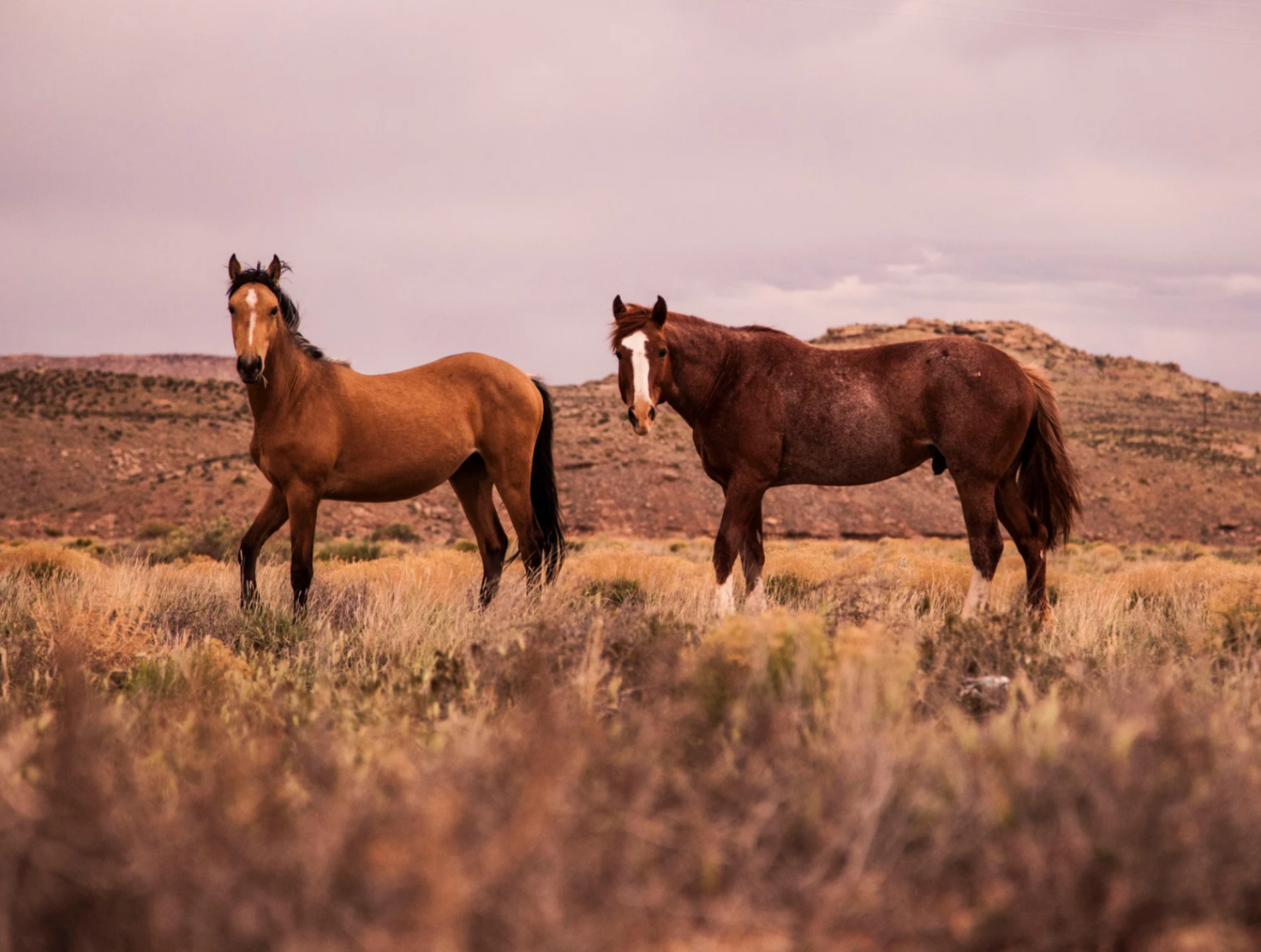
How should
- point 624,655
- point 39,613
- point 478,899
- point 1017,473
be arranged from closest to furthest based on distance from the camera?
point 478,899
point 624,655
point 39,613
point 1017,473

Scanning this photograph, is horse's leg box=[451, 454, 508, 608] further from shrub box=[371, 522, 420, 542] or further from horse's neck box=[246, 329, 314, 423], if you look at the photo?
shrub box=[371, 522, 420, 542]

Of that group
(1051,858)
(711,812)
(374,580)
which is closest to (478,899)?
(711,812)

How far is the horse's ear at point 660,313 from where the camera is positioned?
697cm

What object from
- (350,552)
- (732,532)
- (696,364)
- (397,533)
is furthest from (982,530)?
(397,533)

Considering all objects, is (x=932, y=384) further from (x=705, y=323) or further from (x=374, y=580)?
(x=374, y=580)

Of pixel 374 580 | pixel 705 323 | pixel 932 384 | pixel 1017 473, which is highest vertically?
pixel 705 323

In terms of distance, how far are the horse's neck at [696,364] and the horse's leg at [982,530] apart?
2086 mm

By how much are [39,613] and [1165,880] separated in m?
7.15

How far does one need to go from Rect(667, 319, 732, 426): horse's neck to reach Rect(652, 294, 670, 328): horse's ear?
16 cm

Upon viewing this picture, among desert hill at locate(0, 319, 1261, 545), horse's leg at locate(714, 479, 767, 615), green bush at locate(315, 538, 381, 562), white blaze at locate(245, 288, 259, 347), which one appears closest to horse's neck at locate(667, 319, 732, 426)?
horse's leg at locate(714, 479, 767, 615)

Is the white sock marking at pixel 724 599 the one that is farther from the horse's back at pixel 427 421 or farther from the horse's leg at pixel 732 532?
the horse's back at pixel 427 421

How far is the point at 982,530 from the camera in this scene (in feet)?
24.1

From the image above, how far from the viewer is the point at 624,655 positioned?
4.72 metres

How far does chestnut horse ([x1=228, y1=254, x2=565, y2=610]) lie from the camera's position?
732 centimetres
